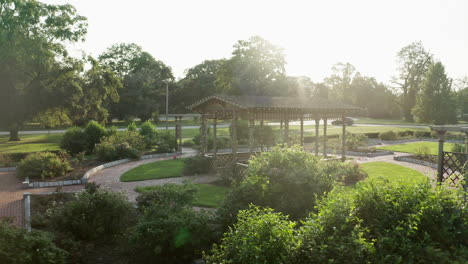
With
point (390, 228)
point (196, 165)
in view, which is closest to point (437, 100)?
point (196, 165)

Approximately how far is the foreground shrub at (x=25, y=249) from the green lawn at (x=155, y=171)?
30.2ft

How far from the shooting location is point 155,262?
6.82 meters

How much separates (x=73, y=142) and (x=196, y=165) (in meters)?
9.88

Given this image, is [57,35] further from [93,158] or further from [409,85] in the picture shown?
[409,85]

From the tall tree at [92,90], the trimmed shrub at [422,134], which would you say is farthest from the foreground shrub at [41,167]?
the trimmed shrub at [422,134]

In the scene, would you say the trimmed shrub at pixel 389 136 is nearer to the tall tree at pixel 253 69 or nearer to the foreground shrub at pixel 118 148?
the tall tree at pixel 253 69

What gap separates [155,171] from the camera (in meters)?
17.2

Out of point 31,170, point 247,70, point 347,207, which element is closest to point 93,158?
point 31,170

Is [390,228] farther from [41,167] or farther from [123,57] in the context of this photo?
[123,57]

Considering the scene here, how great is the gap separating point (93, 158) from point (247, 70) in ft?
89.8

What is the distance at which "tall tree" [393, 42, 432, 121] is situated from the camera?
2544 inches

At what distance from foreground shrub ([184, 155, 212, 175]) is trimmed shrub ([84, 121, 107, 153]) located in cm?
899

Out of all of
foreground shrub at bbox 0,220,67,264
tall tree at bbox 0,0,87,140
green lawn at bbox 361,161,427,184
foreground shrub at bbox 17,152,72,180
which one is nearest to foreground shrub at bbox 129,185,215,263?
foreground shrub at bbox 0,220,67,264

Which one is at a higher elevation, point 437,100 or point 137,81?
point 137,81
